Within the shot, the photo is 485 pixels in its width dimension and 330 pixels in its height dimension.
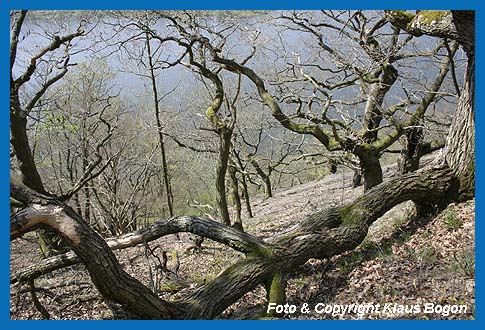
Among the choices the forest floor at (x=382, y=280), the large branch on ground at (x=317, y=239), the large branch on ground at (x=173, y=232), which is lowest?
the forest floor at (x=382, y=280)

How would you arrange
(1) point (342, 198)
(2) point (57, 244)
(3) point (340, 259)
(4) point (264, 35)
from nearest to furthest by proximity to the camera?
(3) point (340, 259) → (2) point (57, 244) → (4) point (264, 35) → (1) point (342, 198)

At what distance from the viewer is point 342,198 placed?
12836 millimetres

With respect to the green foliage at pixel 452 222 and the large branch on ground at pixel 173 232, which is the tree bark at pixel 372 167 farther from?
the large branch on ground at pixel 173 232

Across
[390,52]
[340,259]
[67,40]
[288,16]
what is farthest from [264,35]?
[340,259]

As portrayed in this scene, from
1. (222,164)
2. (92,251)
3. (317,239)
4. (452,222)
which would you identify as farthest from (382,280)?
(222,164)

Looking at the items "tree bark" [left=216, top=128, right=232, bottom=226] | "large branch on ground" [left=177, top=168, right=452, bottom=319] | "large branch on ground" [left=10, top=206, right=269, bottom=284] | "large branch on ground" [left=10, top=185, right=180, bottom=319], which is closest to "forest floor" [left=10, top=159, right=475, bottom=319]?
"large branch on ground" [left=10, top=206, right=269, bottom=284]

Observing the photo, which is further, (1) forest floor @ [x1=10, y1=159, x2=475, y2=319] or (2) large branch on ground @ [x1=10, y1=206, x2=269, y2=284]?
(2) large branch on ground @ [x1=10, y1=206, x2=269, y2=284]

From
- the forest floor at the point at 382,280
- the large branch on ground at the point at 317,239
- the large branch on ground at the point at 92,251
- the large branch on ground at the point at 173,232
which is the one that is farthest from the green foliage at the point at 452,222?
the large branch on ground at the point at 92,251

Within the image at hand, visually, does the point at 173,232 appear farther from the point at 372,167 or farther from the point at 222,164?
the point at 372,167

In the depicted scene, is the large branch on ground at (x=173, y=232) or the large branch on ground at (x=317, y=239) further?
the large branch on ground at (x=173, y=232)

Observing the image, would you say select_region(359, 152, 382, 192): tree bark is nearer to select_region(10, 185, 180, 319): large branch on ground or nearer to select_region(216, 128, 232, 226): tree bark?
select_region(216, 128, 232, 226): tree bark

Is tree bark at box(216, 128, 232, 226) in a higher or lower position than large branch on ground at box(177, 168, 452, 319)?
higher

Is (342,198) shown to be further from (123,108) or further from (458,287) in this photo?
(123,108)

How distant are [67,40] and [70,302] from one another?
5874 mm
